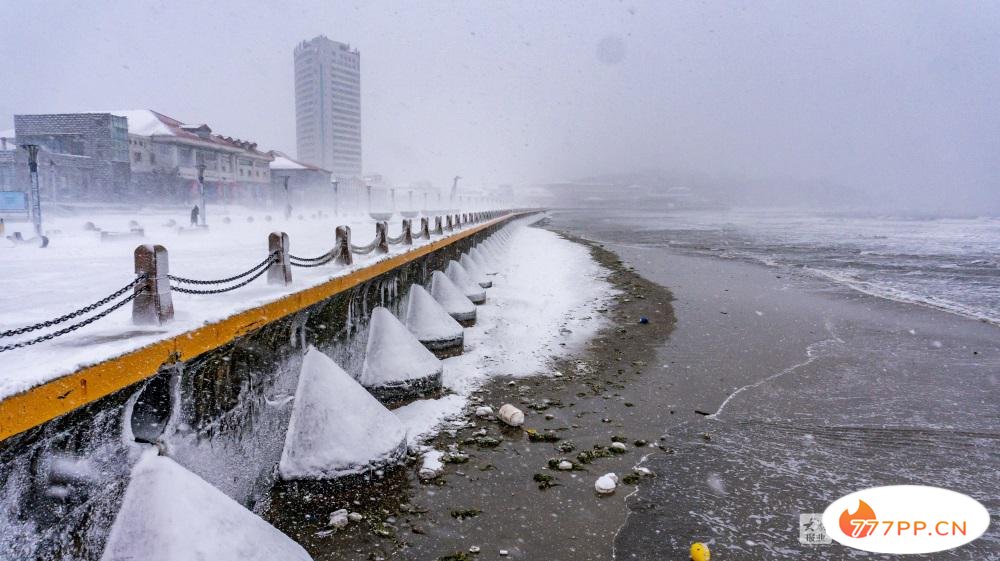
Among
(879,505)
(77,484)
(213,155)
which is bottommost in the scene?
(879,505)

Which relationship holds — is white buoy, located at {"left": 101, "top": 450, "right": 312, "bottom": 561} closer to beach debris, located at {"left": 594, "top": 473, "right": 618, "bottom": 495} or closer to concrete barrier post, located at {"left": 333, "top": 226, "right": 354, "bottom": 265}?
beach debris, located at {"left": 594, "top": 473, "right": 618, "bottom": 495}

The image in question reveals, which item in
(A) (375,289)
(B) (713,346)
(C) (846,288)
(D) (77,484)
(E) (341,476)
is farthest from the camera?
(C) (846,288)

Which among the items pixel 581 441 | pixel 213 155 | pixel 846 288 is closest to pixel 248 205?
pixel 213 155

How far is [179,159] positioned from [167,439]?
4963 cm

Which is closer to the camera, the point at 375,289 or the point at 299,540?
the point at 299,540

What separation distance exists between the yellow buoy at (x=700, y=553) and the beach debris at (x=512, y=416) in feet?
8.30

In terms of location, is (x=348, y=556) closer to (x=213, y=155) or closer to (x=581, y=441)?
(x=581, y=441)

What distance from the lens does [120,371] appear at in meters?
2.91

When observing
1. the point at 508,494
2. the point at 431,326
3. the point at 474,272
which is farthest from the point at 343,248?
the point at 474,272

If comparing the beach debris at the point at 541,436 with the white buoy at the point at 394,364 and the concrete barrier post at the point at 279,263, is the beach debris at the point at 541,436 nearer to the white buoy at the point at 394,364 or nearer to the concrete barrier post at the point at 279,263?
the white buoy at the point at 394,364

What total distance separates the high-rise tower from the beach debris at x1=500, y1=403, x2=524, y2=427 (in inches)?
6568

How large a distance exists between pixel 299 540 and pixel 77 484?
171 cm

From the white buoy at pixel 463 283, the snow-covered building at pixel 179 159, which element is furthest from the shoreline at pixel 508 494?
the snow-covered building at pixel 179 159

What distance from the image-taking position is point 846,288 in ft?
59.2
